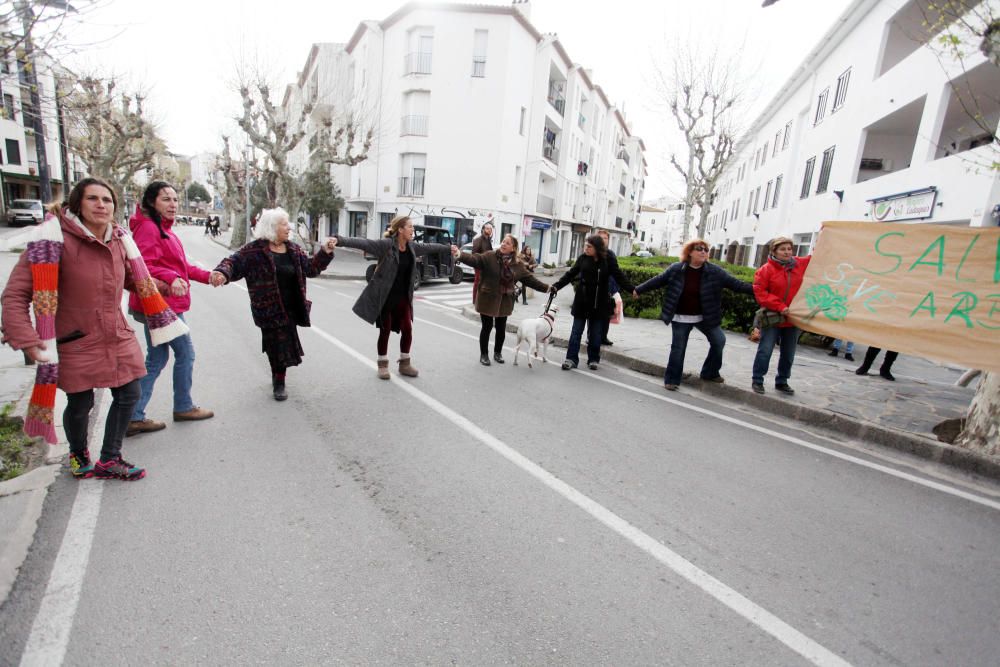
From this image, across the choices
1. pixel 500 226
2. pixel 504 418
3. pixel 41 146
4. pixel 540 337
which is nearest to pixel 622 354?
pixel 540 337

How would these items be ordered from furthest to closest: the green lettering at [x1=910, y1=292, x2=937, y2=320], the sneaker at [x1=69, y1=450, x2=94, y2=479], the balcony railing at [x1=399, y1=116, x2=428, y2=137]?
the balcony railing at [x1=399, y1=116, x2=428, y2=137] < the green lettering at [x1=910, y1=292, x2=937, y2=320] < the sneaker at [x1=69, y1=450, x2=94, y2=479]

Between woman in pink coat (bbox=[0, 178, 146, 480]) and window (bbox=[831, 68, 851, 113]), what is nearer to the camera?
woman in pink coat (bbox=[0, 178, 146, 480])

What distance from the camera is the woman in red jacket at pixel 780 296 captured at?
6.04 m

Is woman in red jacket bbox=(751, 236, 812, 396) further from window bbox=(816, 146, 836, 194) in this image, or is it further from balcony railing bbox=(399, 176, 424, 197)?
balcony railing bbox=(399, 176, 424, 197)

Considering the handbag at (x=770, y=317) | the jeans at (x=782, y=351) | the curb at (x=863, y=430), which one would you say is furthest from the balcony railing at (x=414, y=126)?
the jeans at (x=782, y=351)

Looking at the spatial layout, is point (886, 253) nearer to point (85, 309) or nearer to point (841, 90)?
point (85, 309)

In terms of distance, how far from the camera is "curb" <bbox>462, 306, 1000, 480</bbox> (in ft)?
15.1

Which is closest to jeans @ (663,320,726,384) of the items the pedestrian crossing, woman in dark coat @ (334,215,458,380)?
woman in dark coat @ (334,215,458,380)

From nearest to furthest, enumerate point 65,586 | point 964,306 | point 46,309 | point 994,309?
point 65,586 < point 46,309 < point 994,309 < point 964,306

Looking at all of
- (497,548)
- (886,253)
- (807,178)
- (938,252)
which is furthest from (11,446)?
(807,178)

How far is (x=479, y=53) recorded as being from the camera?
26.6 meters

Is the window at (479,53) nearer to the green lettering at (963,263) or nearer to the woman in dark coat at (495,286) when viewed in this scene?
the woman in dark coat at (495,286)

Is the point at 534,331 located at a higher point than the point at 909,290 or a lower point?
lower

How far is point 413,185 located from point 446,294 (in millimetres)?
14572
